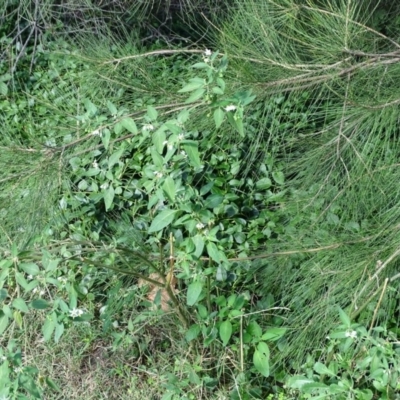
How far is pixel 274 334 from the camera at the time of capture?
143cm

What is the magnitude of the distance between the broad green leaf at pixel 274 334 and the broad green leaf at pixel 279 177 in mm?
528

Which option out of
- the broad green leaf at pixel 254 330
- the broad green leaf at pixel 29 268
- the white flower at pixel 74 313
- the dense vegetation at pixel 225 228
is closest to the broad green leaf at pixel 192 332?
the dense vegetation at pixel 225 228

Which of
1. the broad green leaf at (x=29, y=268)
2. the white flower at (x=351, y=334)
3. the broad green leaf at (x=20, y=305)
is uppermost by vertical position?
the broad green leaf at (x=29, y=268)

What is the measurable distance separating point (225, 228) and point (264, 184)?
0.19 m

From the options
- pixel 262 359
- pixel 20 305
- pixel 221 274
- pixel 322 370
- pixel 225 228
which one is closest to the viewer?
pixel 20 305

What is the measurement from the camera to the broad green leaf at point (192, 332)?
59.3 inches

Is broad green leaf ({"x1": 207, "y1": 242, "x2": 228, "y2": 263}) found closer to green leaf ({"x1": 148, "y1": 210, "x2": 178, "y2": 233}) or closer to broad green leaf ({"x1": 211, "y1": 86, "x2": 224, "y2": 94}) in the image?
green leaf ({"x1": 148, "y1": 210, "x2": 178, "y2": 233})

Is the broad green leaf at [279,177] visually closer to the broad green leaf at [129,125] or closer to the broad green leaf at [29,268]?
the broad green leaf at [129,125]

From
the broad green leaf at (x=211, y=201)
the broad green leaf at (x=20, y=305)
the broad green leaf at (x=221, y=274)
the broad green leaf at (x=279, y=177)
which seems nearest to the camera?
the broad green leaf at (x=20, y=305)

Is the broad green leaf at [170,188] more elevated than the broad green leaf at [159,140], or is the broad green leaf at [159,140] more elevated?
the broad green leaf at [159,140]

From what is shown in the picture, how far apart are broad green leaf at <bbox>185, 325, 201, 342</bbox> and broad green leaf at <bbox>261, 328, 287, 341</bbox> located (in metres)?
0.17

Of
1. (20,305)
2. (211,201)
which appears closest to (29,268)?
(20,305)

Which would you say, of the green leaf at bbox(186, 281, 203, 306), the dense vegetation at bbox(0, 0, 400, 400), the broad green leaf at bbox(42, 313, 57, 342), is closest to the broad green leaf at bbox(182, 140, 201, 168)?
the dense vegetation at bbox(0, 0, 400, 400)

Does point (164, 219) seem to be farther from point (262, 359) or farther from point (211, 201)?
point (262, 359)
